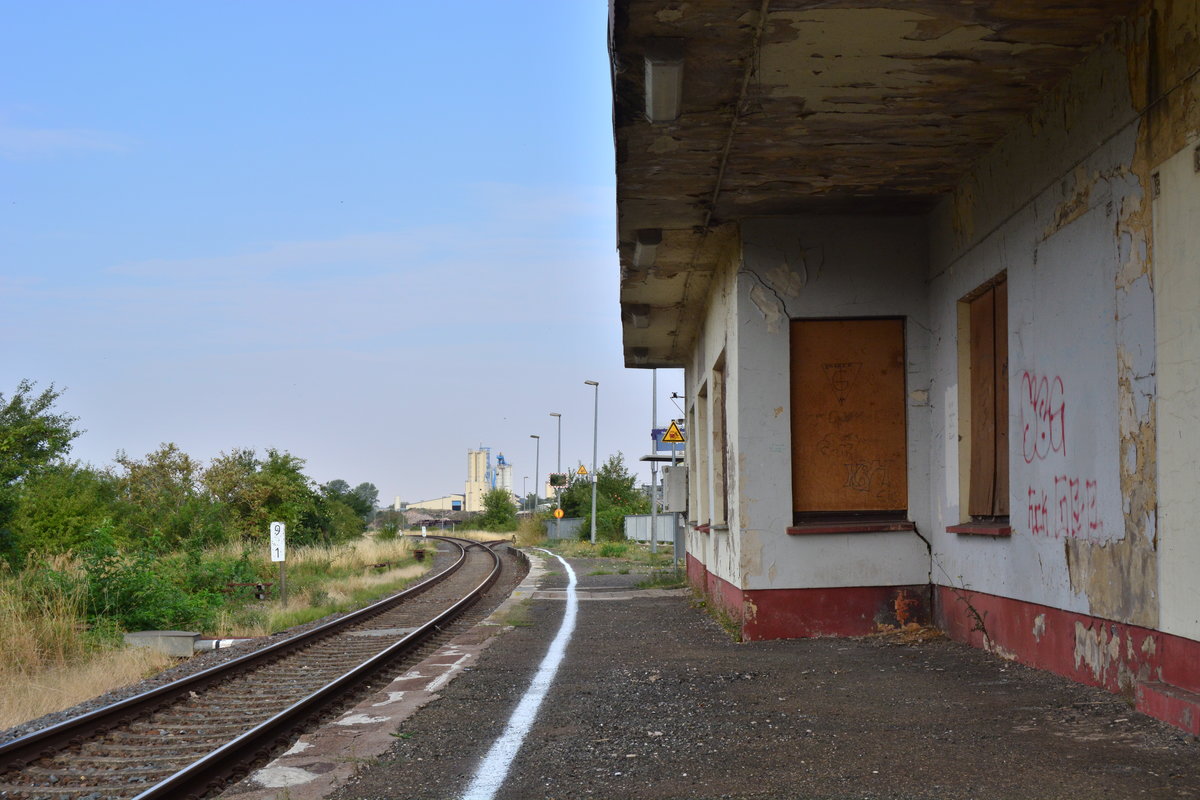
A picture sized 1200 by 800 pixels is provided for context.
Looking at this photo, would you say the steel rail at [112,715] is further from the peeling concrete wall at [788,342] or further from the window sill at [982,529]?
the window sill at [982,529]

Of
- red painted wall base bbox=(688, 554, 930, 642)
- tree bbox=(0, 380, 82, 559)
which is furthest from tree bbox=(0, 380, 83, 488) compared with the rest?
red painted wall base bbox=(688, 554, 930, 642)

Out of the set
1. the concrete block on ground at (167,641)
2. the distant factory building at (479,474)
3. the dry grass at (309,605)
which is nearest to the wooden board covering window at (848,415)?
the concrete block on ground at (167,641)

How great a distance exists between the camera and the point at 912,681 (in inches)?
309

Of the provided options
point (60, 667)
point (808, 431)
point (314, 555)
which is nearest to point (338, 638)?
point (60, 667)

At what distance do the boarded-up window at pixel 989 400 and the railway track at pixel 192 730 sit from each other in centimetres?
574

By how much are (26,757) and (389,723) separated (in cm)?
225

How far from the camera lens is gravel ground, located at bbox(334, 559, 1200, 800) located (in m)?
5.04

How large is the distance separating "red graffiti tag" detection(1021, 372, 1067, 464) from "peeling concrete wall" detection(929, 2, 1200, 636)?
0.02 metres

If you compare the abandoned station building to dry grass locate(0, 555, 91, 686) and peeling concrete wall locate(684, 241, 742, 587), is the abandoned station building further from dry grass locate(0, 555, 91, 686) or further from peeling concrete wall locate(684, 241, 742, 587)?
dry grass locate(0, 555, 91, 686)

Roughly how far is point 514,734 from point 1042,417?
14.2ft

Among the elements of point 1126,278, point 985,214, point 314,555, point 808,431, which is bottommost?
point 314,555

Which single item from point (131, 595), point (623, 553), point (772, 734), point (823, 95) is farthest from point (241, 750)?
point (623, 553)

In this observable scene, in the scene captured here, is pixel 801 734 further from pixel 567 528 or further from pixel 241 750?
pixel 567 528

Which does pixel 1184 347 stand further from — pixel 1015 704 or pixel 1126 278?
pixel 1015 704
